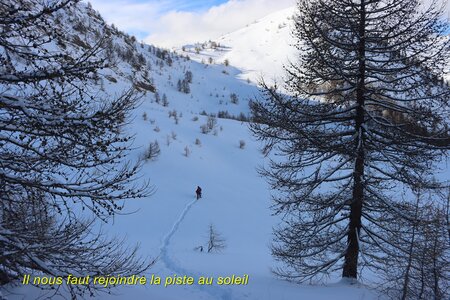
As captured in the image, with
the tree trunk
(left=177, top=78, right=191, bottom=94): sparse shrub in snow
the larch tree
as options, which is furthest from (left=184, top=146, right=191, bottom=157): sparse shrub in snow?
(left=177, top=78, right=191, bottom=94): sparse shrub in snow

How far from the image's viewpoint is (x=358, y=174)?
711 centimetres

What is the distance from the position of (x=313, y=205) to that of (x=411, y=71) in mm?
3476

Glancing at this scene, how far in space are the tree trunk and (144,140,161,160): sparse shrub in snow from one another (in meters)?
19.0

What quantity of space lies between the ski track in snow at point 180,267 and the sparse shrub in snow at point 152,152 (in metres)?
6.09

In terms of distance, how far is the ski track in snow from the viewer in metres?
8.02

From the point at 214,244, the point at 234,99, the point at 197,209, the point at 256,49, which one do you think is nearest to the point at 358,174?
the point at 214,244

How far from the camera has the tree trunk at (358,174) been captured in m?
6.90

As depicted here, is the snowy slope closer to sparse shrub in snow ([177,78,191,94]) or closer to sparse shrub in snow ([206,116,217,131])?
sparse shrub in snow ([177,78,191,94])

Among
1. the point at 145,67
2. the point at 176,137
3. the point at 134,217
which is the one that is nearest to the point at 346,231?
the point at 134,217

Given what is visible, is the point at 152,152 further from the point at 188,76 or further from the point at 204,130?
the point at 188,76

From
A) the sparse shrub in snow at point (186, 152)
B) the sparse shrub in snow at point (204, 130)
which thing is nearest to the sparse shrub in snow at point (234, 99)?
the sparse shrub in snow at point (204, 130)

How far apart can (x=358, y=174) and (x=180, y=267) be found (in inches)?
264

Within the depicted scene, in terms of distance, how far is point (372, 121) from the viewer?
24.3ft

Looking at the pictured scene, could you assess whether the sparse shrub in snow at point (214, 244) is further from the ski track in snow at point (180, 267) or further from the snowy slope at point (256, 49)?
the snowy slope at point (256, 49)
